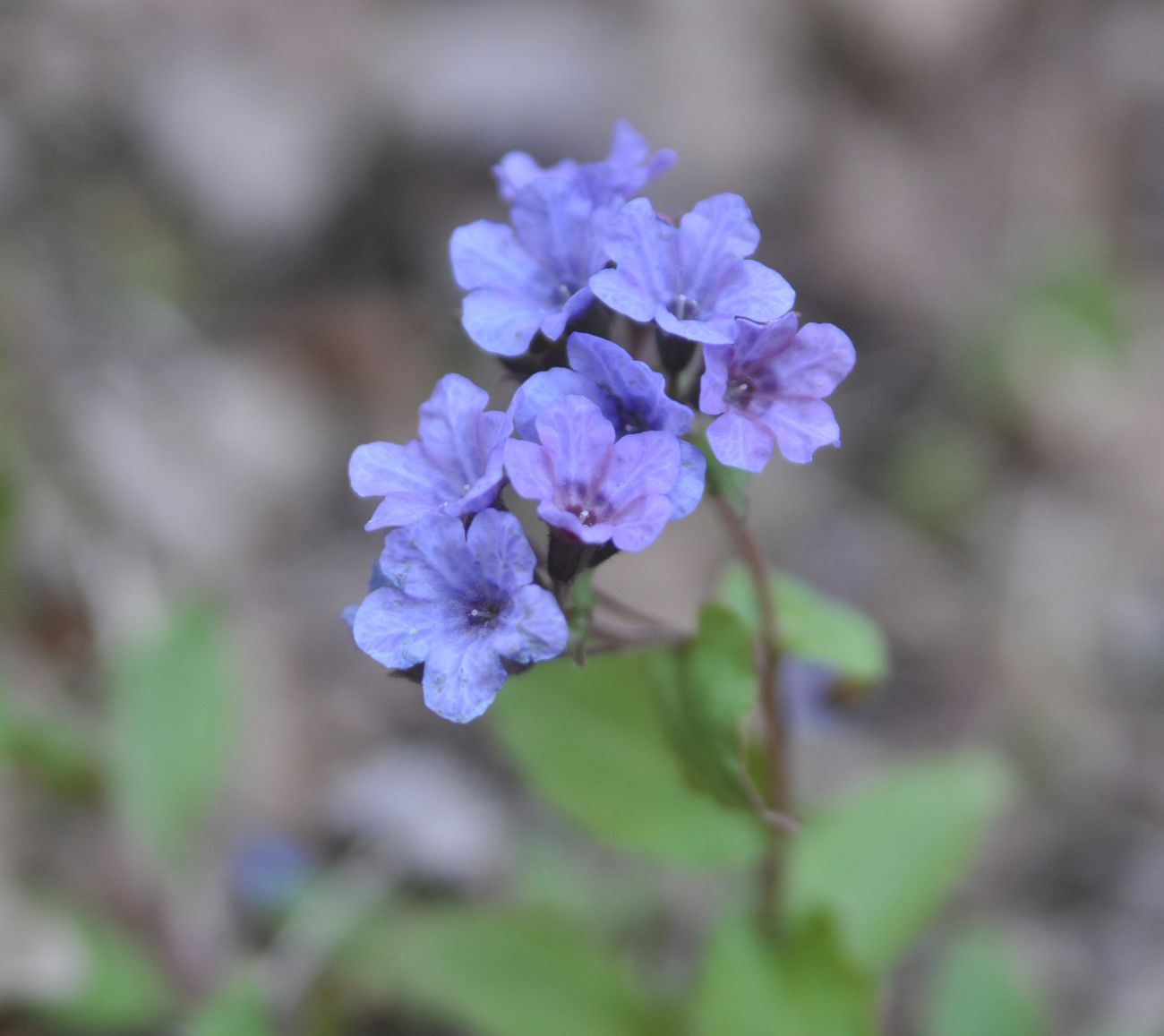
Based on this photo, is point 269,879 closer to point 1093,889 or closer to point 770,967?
point 770,967

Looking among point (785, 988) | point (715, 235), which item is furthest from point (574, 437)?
point (785, 988)

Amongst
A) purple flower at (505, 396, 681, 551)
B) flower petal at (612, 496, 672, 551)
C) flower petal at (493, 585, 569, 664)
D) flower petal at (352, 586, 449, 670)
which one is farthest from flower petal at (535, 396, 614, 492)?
flower petal at (352, 586, 449, 670)

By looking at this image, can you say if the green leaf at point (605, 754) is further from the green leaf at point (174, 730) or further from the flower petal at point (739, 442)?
the green leaf at point (174, 730)

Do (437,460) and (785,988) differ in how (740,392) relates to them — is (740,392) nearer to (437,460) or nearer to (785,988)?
(437,460)

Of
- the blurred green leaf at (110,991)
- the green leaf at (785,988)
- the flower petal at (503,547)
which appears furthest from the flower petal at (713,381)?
the blurred green leaf at (110,991)

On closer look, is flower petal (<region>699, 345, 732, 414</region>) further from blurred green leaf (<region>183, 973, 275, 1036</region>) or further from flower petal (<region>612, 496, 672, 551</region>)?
blurred green leaf (<region>183, 973, 275, 1036</region>)

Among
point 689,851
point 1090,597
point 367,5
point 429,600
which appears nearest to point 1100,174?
point 1090,597
